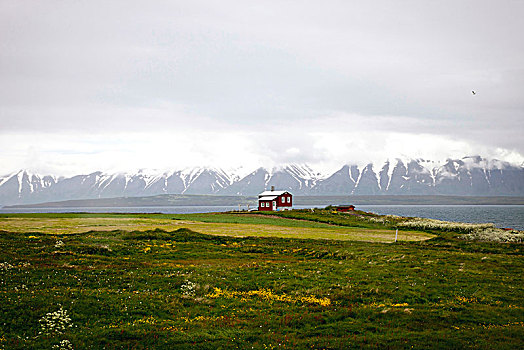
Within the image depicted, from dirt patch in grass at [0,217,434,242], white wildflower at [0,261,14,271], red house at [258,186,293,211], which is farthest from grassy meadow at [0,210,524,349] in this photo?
red house at [258,186,293,211]

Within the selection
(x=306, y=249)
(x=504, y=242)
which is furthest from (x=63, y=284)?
(x=504, y=242)

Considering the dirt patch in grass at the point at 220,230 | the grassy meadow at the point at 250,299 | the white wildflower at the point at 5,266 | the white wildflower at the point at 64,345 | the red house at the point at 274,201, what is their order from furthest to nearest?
the red house at the point at 274,201
the dirt patch in grass at the point at 220,230
the white wildflower at the point at 5,266
the grassy meadow at the point at 250,299
the white wildflower at the point at 64,345

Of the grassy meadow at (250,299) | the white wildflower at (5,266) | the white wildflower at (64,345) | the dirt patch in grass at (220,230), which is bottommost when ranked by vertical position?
the dirt patch in grass at (220,230)

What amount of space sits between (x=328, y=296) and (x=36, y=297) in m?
17.1

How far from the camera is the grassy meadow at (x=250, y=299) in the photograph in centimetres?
1845

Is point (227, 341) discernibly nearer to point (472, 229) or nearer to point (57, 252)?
point (57, 252)

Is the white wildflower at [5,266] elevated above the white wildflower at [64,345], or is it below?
above

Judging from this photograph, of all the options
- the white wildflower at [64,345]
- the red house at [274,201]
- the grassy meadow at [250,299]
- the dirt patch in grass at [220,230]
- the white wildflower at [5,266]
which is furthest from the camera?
the red house at [274,201]

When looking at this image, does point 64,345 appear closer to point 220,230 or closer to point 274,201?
point 220,230

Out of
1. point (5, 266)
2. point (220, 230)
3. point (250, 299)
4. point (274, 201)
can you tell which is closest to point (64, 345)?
point (250, 299)

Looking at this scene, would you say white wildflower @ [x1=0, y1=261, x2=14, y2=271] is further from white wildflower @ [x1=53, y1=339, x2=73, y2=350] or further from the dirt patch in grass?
the dirt patch in grass

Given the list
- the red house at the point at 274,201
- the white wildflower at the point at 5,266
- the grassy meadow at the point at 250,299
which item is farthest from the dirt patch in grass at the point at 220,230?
the red house at the point at 274,201

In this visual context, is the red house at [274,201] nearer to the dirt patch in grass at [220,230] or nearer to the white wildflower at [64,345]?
the dirt patch in grass at [220,230]

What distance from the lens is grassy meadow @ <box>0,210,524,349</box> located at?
727 inches
